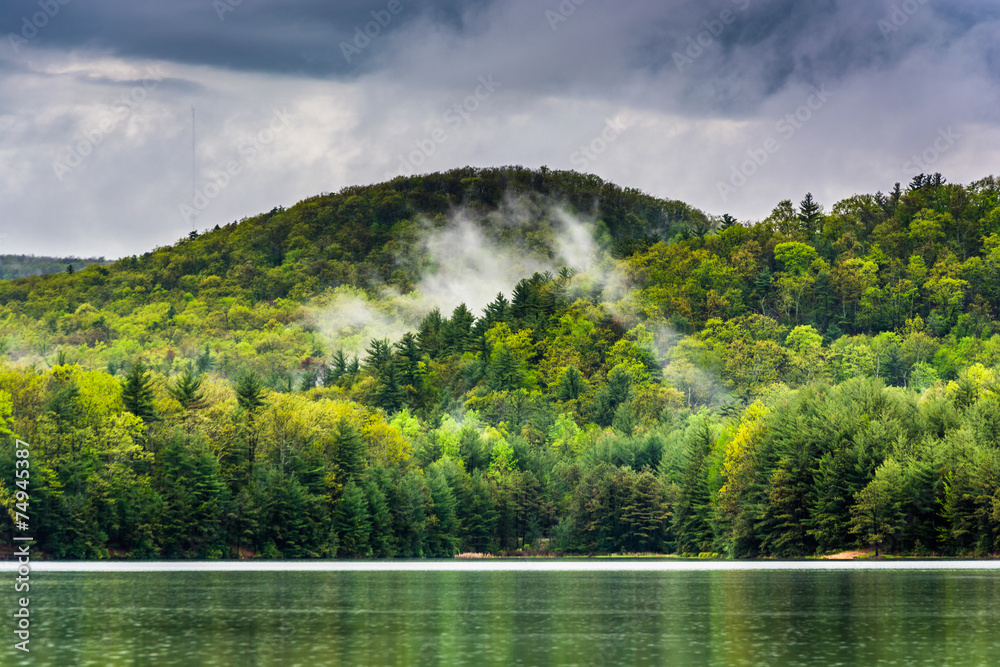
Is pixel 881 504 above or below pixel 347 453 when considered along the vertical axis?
below

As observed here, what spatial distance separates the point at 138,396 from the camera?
4363 inches

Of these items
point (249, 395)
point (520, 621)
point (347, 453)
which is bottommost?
point (520, 621)

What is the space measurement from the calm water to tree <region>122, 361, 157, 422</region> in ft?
126

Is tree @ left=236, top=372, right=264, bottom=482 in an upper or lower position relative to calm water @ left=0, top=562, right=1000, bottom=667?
upper

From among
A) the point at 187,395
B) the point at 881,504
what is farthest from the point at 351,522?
A: the point at 881,504

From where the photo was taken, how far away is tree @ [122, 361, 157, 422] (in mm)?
110000

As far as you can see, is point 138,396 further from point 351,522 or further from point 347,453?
point 351,522

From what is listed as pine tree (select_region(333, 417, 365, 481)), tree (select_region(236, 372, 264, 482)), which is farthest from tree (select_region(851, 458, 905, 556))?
tree (select_region(236, 372, 264, 482))

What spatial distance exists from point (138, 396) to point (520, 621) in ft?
241

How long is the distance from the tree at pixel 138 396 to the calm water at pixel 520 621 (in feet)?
126

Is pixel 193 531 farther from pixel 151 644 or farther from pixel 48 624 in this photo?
pixel 151 644

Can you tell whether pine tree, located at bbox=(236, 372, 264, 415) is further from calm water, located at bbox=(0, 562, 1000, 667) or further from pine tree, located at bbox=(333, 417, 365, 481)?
calm water, located at bbox=(0, 562, 1000, 667)

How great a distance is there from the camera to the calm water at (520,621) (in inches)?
1377

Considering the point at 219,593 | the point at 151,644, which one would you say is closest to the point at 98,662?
the point at 151,644
